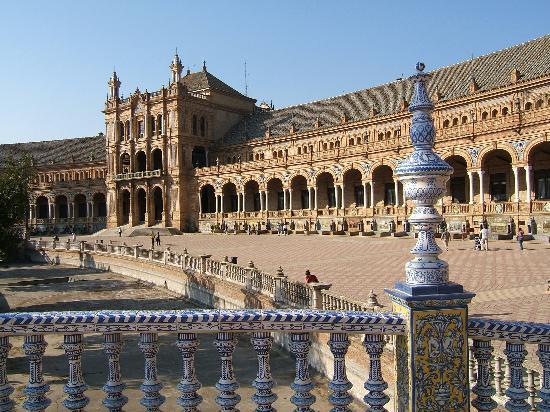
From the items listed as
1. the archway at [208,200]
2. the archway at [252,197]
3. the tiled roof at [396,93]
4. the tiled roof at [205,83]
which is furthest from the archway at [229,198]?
the tiled roof at [205,83]

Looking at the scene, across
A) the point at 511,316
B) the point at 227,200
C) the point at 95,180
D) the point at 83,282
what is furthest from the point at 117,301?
the point at 95,180

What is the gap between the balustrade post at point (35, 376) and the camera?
366 centimetres

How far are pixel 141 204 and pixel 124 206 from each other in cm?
241

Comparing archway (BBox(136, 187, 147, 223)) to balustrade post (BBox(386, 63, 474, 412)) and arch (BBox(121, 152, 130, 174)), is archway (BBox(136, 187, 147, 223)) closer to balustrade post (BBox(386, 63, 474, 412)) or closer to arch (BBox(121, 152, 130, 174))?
arch (BBox(121, 152, 130, 174))

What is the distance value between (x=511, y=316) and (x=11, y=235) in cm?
3019

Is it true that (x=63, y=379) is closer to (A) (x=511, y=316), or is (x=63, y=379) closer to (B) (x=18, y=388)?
(B) (x=18, y=388)

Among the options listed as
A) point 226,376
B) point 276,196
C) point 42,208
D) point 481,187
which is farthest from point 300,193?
point 226,376

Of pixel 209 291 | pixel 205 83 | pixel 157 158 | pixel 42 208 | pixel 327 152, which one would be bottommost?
pixel 209 291

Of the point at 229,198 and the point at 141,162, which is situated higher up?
the point at 141,162

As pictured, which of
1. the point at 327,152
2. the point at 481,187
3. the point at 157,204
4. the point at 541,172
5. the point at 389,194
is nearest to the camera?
the point at 541,172

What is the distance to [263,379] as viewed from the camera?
12.4ft

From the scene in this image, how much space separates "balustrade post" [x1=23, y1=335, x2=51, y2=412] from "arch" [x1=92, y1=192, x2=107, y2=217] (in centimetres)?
7299

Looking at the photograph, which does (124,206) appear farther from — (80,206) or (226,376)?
(226,376)

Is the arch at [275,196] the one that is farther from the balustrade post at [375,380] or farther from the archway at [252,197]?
the balustrade post at [375,380]
